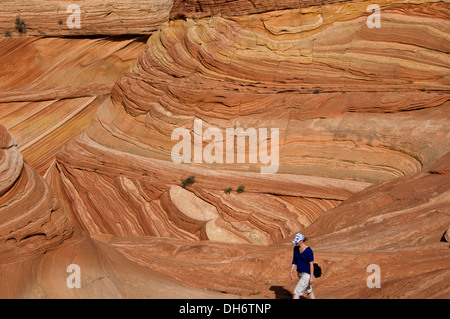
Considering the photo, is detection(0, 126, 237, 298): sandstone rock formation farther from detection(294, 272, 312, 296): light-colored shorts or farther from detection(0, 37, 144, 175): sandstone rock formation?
detection(0, 37, 144, 175): sandstone rock formation

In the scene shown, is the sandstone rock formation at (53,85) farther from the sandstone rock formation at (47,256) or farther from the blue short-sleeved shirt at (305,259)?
the blue short-sleeved shirt at (305,259)

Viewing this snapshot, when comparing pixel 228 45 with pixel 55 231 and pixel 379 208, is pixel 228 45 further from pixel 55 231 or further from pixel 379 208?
pixel 55 231

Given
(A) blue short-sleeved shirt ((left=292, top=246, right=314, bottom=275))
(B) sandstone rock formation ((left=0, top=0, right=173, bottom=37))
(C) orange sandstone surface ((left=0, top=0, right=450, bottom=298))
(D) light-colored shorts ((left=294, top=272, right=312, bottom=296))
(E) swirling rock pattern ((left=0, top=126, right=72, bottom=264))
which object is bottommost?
(D) light-colored shorts ((left=294, top=272, right=312, bottom=296))

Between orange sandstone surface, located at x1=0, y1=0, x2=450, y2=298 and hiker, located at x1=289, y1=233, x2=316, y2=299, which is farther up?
orange sandstone surface, located at x1=0, y1=0, x2=450, y2=298

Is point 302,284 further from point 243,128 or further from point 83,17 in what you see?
point 83,17

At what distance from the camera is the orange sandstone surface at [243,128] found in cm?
1212

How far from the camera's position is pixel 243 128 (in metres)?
18.5

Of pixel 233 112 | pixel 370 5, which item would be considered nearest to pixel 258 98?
pixel 233 112

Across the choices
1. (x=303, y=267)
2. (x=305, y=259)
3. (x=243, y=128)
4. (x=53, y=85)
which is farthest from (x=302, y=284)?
(x=53, y=85)

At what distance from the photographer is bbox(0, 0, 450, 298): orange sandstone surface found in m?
12.1

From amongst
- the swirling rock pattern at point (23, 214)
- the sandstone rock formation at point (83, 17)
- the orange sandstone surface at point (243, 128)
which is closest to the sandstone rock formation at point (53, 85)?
the orange sandstone surface at point (243, 128)

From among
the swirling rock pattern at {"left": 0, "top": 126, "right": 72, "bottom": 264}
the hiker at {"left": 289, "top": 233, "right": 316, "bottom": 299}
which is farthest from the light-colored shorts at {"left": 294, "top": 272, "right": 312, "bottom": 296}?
the swirling rock pattern at {"left": 0, "top": 126, "right": 72, "bottom": 264}

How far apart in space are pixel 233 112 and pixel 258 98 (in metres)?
0.83
